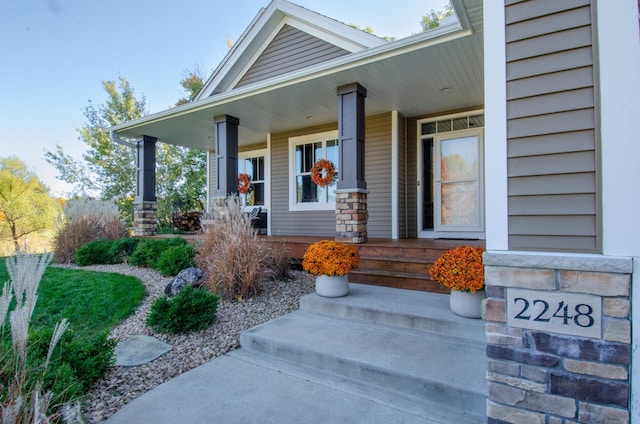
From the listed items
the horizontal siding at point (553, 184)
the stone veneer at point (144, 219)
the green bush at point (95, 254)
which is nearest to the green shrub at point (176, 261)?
the green bush at point (95, 254)

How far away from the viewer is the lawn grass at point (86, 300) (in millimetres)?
3588

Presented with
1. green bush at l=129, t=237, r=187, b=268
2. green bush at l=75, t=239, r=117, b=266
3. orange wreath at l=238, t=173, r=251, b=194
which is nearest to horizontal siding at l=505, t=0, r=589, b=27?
green bush at l=129, t=237, r=187, b=268

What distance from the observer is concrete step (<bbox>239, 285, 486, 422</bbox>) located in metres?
2.06

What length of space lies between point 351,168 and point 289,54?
10.0ft

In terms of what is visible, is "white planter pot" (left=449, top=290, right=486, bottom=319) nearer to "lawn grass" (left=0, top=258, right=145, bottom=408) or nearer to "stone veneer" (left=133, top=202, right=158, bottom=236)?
"lawn grass" (left=0, top=258, right=145, bottom=408)

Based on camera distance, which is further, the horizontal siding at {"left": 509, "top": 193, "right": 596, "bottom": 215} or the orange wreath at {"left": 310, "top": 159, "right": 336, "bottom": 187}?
the orange wreath at {"left": 310, "top": 159, "right": 336, "bottom": 187}

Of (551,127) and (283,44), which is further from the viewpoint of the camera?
(283,44)

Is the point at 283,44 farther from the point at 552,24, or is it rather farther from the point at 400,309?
the point at 552,24

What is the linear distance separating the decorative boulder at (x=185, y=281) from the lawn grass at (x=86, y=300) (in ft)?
1.22

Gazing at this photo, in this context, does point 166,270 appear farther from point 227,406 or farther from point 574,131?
point 574,131

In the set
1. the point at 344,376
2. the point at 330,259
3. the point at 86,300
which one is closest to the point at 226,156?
the point at 86,300

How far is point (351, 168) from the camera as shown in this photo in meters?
4.91

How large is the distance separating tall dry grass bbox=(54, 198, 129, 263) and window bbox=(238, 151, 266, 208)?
9.41 feet

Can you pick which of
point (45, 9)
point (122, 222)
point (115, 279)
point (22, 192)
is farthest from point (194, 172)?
point (115, 279)
